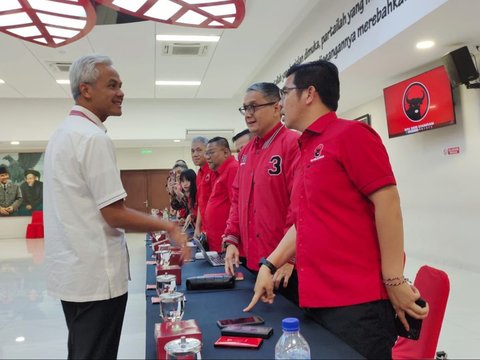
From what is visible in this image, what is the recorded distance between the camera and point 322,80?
1449 mm

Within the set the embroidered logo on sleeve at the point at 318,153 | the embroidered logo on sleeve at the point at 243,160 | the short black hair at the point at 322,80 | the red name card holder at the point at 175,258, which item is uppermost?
the short black hair at the point at 322,80

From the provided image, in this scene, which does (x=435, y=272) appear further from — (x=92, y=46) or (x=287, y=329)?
(x=92, y=46)

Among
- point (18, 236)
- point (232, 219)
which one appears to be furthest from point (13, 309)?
point (18, 236)

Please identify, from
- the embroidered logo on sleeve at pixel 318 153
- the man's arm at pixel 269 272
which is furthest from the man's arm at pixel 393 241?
the man's arm at pixel 269 272

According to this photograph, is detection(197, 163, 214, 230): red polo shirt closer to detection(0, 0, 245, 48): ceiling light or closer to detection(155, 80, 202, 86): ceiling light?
detection(0, 0, 245, 48): ceiling light

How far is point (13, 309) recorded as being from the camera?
397cm

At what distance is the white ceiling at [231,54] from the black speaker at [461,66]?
0.15 meters

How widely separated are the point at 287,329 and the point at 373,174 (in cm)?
54

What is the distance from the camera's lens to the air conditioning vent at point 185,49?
6.60 m

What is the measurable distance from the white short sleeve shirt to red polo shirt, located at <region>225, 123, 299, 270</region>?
32.7 inches

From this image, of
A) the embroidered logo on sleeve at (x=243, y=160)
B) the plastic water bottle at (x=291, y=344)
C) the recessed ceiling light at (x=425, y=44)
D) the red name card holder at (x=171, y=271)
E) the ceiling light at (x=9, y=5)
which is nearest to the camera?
the plastic water bottle at (x=291, y=344)

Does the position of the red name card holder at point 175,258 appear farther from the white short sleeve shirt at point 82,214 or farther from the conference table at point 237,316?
the white short sleeve shirt at point 82,214

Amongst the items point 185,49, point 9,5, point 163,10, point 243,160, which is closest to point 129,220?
point 243,160

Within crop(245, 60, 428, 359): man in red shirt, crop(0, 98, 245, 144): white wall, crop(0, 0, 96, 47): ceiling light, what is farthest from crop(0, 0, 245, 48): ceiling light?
crop(0, 98, 245, 144): white wall
